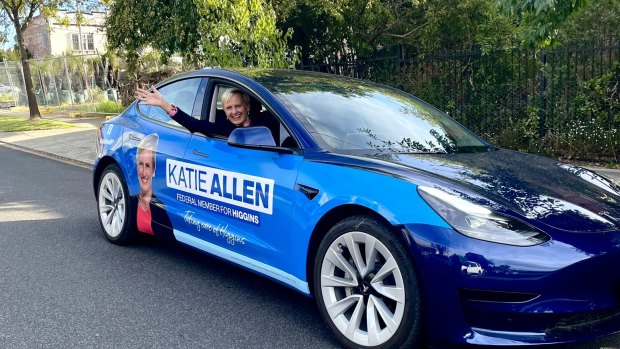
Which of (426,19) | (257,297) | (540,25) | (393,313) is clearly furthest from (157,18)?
(393,313)

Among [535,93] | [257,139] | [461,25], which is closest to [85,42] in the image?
[461,25]

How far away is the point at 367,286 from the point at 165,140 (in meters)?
2.26

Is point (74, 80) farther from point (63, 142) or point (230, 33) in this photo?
point (230, 33)

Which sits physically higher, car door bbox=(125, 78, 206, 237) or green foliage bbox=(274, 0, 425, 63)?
green foliage bbox=(274, 0, 425, 63)

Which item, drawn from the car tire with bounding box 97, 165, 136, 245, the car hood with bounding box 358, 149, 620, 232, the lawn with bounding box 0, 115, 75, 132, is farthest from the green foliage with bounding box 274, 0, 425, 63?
the lawn with bounding box 0, 115, 75, 132

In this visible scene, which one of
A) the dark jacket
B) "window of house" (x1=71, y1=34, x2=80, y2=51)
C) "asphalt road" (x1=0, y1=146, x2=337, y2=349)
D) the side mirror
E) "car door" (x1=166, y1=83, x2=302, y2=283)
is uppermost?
the side mirror

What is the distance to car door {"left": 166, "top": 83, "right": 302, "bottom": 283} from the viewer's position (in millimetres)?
3662

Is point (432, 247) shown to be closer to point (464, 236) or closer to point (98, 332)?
point (464, 236)

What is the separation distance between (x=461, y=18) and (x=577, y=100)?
3.85m

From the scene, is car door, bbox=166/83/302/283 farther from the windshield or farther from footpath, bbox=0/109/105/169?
footpath, bbox=0/109/105/169

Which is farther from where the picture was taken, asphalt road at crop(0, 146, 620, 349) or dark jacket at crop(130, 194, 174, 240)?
dark jacket at crop(130, 194, 174, 240)

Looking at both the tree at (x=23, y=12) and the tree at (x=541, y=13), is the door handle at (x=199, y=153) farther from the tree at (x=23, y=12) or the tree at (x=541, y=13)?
the tree at (x=23, y=12)

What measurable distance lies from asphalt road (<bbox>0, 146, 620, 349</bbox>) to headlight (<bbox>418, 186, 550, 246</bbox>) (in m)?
0.90

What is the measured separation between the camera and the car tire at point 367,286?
2.97m
